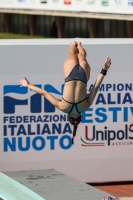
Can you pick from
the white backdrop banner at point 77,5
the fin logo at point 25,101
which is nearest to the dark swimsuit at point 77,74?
the fin logo at point 25,101

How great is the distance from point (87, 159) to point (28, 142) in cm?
104

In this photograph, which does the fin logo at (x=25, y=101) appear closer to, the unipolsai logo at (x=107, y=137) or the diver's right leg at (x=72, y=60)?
the unipolsai logo at (x=107, y=137)

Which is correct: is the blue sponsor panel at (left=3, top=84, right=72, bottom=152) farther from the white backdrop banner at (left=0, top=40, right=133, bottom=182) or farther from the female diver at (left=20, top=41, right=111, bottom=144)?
the female diver at (left=20, top=41, right=111, bottom=144)

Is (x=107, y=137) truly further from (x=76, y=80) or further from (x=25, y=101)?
(x=76, y=80)

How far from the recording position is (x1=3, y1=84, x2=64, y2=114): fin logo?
13.1 m

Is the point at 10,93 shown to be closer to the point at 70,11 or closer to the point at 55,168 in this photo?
the point at 55,168

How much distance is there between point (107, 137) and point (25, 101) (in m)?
1.52

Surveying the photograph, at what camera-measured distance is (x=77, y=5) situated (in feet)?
102

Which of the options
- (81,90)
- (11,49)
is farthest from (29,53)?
(81,90)

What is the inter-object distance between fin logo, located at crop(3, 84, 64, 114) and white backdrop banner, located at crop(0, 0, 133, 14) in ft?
44.5

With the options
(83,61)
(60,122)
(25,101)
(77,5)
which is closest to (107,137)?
(60,122)

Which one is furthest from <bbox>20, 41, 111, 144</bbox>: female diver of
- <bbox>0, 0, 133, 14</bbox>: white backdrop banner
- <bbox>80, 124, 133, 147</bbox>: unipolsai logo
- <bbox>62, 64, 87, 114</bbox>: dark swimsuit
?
<bbox>0, 0, 133, 14</bbox>: white backdrop banner

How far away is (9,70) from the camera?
13.1 m

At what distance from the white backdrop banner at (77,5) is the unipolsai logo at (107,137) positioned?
13080 millimetres
